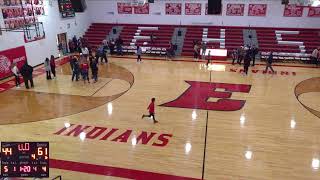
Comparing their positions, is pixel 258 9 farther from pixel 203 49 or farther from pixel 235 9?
pixel 203 49

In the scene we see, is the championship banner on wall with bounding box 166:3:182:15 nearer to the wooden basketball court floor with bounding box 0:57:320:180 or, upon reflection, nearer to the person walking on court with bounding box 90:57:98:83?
the wooden basketball court floor with bounding box 0:57:320:180

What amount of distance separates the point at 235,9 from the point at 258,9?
1628mm

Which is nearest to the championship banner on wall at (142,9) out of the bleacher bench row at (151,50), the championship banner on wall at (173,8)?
the championship banner on wall at (173,8)

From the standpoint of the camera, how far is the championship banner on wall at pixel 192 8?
22516 mm

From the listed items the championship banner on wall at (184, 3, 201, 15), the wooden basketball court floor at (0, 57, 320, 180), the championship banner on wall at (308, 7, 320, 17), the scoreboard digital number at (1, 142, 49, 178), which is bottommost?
the wooden basketball court floor at (0, 57, 320, 180)

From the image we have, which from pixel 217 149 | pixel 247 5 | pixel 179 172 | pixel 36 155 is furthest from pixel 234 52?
pixel 36 155

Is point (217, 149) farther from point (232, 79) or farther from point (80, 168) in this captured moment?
point (232, 79)

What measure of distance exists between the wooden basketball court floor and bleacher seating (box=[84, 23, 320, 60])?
14.1 feet

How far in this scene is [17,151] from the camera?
5.77 meters

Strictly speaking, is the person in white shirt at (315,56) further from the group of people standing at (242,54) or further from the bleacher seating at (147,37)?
the bleacher seating at (147,37)

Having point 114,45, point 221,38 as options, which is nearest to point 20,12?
point 114,45

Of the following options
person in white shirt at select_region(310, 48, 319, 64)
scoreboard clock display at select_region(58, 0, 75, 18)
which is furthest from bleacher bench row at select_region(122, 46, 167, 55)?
person in white shirt at select_region(310, 48, 319, 64)

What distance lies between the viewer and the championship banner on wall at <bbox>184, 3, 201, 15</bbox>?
22516 millimetres

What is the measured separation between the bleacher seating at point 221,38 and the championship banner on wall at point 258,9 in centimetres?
115
